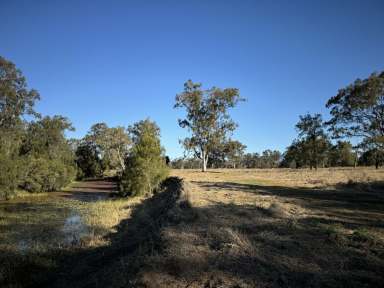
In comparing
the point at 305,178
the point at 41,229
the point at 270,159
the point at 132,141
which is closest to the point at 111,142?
the point at 132,141

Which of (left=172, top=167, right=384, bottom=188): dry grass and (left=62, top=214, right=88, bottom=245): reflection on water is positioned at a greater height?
(left=172, top=167, right=384, bottom=188): dry grass

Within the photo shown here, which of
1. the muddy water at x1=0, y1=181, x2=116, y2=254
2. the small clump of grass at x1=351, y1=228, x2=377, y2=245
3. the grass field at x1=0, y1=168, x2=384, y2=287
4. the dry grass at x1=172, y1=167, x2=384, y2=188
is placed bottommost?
the muddy water at x1=0, y1=181, x2=116, y2=254

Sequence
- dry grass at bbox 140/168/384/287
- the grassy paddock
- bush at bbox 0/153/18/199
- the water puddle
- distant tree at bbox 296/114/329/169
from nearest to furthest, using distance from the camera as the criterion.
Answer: dry grass at bbox 140/168/384/287, the grassy paddock, the water puddle, bush at bbox 0/153/18/199, distant tree at bbox 296/114/329/169

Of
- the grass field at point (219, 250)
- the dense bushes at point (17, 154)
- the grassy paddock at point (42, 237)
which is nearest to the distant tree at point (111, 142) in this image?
the dense bushes at point (17, 154)

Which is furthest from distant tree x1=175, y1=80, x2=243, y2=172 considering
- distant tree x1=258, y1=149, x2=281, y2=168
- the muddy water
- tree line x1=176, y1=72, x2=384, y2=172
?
distant tree x1=258, y1=149, x2=281, y2=168

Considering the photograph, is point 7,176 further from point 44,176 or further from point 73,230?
point 73,230

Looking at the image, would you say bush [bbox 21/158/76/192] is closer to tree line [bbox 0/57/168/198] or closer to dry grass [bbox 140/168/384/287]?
tree line [bbox 0/57/168/198]

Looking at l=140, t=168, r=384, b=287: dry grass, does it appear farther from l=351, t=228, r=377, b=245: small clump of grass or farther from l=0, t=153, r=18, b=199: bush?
l=0, t=153, r=18, b=199: bush

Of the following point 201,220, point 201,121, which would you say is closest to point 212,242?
point 201,220

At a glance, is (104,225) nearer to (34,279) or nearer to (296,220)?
(34,279)

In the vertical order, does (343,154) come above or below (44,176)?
above

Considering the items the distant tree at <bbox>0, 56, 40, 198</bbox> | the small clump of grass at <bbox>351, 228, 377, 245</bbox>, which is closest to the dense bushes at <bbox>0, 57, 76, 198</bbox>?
the distant tree at <bbox>0, 56, 40, 198</bbox>

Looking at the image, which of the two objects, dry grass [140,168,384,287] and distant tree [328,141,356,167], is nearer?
dry grass [140,168,384,287]

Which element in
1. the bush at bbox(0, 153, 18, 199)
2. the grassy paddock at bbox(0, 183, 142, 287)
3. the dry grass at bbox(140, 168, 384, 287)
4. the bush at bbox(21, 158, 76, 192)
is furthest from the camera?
the bush at bbox(21, 158, 76, 192)
